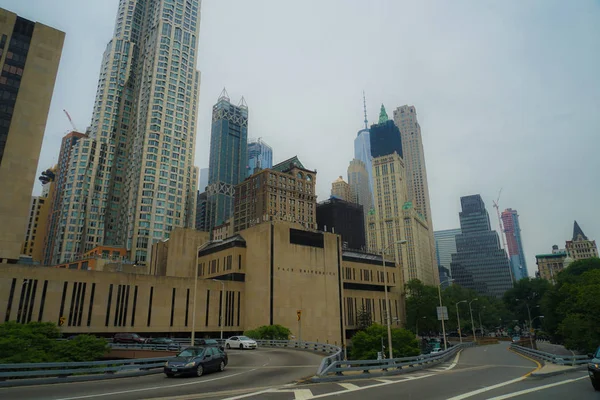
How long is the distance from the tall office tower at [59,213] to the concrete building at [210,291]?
186 ft

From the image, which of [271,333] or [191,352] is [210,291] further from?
[191,352]

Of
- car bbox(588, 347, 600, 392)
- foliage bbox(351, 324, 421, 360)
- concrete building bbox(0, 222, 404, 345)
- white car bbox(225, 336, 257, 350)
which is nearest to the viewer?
car bbox(588, 347, 600, 392)

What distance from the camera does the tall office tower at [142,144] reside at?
138 meters

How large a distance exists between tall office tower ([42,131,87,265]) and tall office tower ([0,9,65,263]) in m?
87.0

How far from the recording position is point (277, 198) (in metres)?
175

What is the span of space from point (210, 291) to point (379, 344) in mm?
34487

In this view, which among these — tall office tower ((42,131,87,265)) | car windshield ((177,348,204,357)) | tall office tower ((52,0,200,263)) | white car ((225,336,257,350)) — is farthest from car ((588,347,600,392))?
tall office tower ((42,131,87,265))

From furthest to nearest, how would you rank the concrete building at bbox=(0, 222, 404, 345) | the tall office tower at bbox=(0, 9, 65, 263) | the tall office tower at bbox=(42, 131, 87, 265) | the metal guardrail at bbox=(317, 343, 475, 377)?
the tall office tower at bbox=(42, 131, 87, 265)
the tall office tower at bbox=(0, 9, 65, 263)
the concrete building at bbox=(0, 222, 404, 345)
the metal guardrail at bbox=(317, 343, 475, 377)

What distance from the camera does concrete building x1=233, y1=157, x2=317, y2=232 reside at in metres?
172

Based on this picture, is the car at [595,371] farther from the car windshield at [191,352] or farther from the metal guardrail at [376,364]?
the car windshield at [191,352]

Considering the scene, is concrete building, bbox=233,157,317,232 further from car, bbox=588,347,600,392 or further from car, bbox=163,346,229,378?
car, bbox=588,347,600,392

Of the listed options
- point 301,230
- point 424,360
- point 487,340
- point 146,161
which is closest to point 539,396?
point 424,360

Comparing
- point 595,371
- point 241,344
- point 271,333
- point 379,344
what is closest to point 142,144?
point 271,333

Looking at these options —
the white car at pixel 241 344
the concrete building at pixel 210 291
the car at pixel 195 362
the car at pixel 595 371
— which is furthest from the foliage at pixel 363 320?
the car at pixel 595 371
